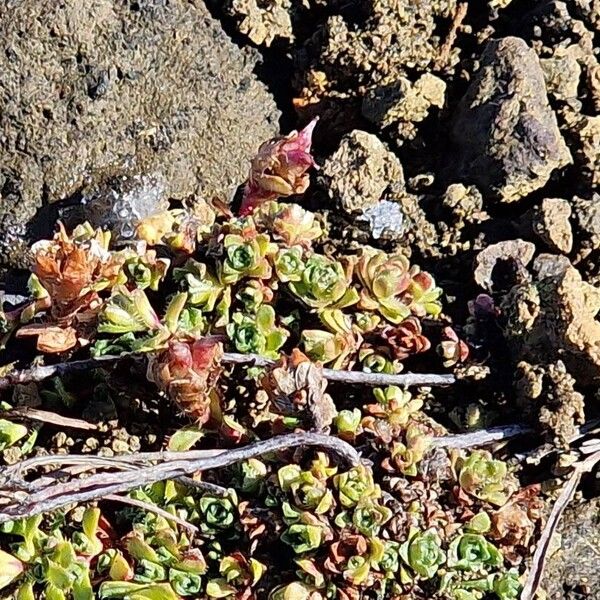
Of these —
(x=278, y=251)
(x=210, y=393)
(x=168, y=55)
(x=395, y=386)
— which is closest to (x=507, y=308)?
(x=395, y=386)

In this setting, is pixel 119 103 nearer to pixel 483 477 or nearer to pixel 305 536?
pixel 305 536

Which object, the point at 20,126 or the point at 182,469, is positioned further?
→ the point at 20,126

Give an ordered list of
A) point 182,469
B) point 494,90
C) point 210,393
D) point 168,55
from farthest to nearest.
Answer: point 168,55 < point 494,90 < point 210,393 < point 182,469

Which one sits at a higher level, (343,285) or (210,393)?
(343,285)

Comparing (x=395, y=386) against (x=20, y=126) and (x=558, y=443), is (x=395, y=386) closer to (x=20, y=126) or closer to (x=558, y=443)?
(x=558, y=443)

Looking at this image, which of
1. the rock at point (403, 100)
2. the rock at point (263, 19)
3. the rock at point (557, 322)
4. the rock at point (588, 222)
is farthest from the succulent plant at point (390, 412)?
the rock at point (263, 19)

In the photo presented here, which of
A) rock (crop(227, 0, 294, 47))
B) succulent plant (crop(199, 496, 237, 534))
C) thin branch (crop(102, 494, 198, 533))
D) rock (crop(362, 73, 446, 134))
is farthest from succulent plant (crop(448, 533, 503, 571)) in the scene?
rock (crop(227, 0, 294, 47))

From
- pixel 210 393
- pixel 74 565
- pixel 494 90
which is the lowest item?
pixel 74 565

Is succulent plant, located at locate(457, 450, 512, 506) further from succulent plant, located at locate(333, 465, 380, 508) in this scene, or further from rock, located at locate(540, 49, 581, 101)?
rock, located at locate(540, 49, 581, 101)
